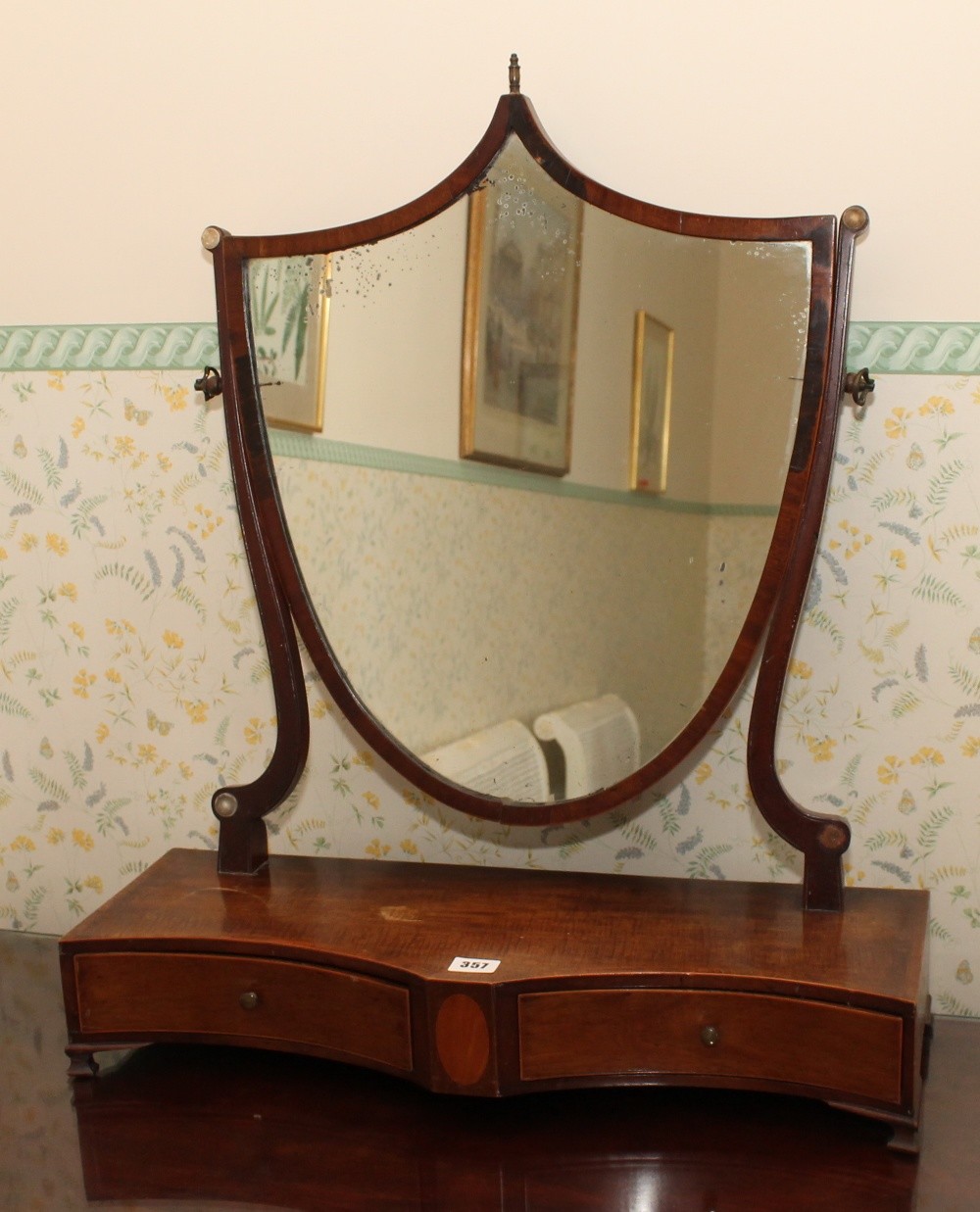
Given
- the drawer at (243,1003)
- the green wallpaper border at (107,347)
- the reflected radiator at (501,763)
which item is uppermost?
the green wallpaper border at (107,347)

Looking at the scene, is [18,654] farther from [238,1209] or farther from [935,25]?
[935,25]

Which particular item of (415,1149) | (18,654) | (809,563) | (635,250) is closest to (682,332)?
(635,250)

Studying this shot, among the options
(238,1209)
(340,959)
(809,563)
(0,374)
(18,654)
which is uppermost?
(0,374)

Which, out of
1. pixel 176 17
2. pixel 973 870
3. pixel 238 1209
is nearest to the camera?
pixel 238 1209

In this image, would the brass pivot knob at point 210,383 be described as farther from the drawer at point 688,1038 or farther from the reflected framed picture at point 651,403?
the drawer at point 688,1038

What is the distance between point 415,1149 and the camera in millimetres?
1201

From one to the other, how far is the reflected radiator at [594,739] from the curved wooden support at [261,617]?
30 cm

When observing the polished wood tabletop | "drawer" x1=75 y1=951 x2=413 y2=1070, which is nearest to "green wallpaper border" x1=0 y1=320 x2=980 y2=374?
"drawer" x1=75 y1=951 x2=413 y2=1070

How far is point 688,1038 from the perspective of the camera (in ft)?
3.95

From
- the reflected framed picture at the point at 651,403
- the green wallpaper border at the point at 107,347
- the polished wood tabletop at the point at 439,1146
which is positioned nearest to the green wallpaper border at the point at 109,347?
the green wallpaper border at the point at 107,347

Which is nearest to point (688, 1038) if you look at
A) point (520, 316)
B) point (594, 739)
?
point (594, 739)

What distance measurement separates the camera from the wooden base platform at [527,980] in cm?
118

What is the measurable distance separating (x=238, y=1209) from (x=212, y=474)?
2.80 feet

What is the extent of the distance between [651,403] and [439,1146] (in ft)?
2.47
